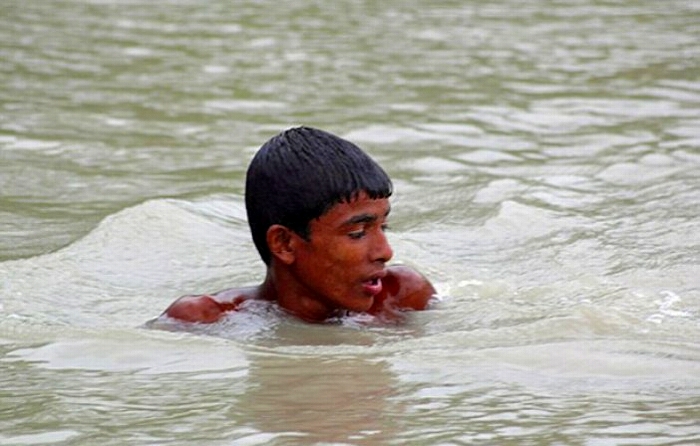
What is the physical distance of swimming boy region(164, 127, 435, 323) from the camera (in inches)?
235

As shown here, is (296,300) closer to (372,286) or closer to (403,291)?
(372,286)

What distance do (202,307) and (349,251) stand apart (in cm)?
63

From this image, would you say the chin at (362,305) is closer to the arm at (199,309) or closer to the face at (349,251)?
the face at (349,251)

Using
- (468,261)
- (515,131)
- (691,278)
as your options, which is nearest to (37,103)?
(515,131)

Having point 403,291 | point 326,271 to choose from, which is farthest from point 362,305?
point 403,291

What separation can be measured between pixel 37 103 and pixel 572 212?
4.81 metres

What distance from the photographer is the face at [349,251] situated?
5961 mm

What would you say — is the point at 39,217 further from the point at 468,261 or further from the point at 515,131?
the point at 515,131

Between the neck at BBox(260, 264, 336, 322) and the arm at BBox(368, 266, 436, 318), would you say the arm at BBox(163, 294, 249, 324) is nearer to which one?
the neck at BBox(260, 264, 336, 322)

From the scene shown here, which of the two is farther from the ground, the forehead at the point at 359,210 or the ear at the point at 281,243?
the forehead at the point at 359,210

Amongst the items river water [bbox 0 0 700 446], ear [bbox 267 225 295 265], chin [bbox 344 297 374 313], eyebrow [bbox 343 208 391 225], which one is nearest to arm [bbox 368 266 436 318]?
river water [bbox 0 0 700 446]

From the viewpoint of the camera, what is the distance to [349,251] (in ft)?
19.7

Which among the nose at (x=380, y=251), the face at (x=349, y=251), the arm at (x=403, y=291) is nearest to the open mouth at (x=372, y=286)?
the face at (x=349, y=251)

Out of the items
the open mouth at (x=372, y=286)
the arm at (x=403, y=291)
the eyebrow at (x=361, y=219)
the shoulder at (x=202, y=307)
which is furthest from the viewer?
the arm at (x=403, y=291)
